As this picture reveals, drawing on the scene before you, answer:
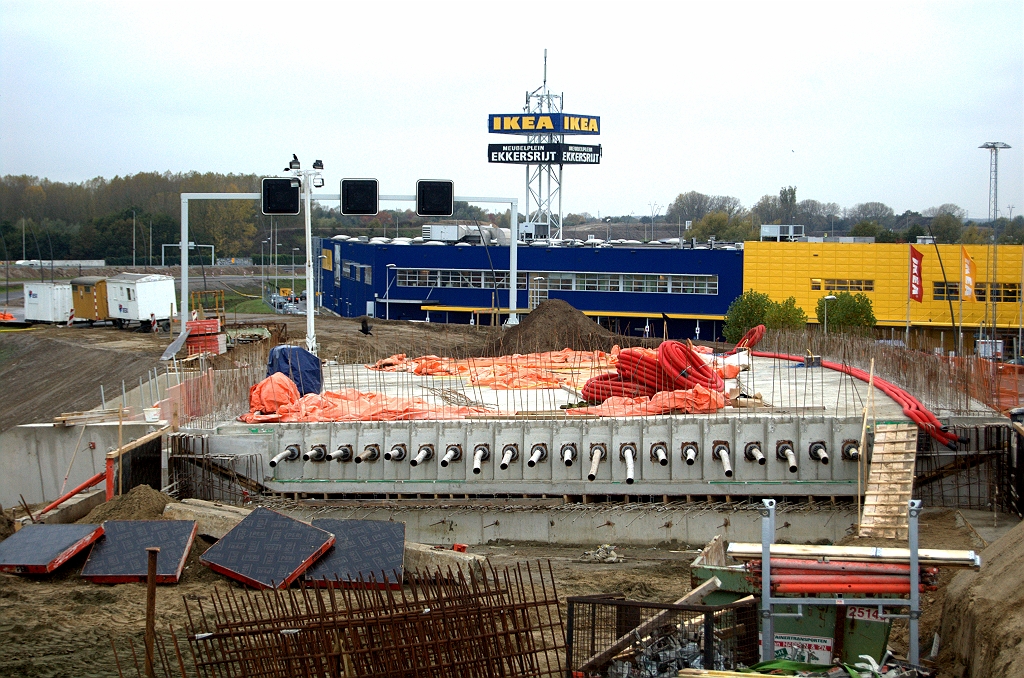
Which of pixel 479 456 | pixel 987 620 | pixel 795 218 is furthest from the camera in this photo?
pixel 795 218

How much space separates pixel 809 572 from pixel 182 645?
22.9 ft

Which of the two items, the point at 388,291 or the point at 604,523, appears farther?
the point at 388,291

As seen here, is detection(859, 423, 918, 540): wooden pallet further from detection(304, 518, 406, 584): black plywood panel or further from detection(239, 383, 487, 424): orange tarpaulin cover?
detection(239, 383, 487, 424): orange tarpaulin cover

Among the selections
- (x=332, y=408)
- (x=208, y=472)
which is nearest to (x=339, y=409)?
(x=332, y=408)

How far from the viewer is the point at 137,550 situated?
15078mm

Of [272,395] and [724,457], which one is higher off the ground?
[272,395]

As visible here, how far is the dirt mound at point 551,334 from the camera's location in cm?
3669

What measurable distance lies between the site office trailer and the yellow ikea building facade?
34249 mm

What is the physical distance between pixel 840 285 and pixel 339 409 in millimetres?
44887

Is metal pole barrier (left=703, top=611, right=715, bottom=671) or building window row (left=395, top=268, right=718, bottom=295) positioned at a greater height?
building window row (left=395, top=268, right=718, bottom=295)

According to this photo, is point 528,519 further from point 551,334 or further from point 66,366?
point 66,366

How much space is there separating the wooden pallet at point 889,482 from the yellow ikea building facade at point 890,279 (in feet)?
131

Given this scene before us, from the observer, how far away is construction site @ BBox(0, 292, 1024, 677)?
32.3 feet

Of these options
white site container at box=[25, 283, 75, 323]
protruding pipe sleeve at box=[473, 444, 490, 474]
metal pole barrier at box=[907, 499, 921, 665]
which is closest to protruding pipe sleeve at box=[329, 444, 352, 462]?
protruding pipe sleeve at box=[473, 444, 490, 474]
